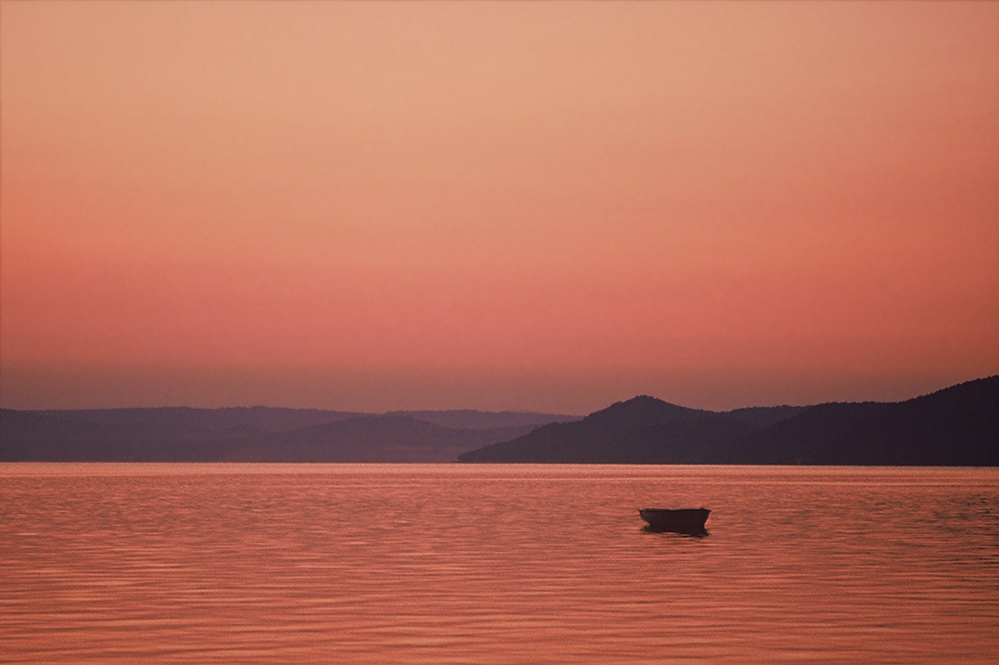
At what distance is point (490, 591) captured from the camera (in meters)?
50.1

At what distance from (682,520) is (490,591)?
133 feet

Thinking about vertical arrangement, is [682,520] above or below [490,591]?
above

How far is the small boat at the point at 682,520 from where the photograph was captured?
8856 cm

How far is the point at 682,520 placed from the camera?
89.0 m

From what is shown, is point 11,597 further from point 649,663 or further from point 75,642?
point 649,663

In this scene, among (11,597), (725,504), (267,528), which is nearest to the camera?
(11,597)

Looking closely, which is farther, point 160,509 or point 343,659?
point 160,509

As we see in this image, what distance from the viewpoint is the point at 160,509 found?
11869 cm

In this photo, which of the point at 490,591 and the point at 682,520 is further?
the point at 682,520

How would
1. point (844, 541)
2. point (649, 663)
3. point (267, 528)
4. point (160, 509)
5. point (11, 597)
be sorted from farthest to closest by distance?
point (160, 509), point (267, 528), point (844, 541), point (11, 597), point (649, 663)

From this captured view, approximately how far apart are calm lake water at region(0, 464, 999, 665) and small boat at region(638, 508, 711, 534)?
1.49m

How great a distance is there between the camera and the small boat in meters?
88.6

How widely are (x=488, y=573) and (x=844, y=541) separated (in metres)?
29.8

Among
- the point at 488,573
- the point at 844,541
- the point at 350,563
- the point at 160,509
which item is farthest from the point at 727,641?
the point at 160,509
